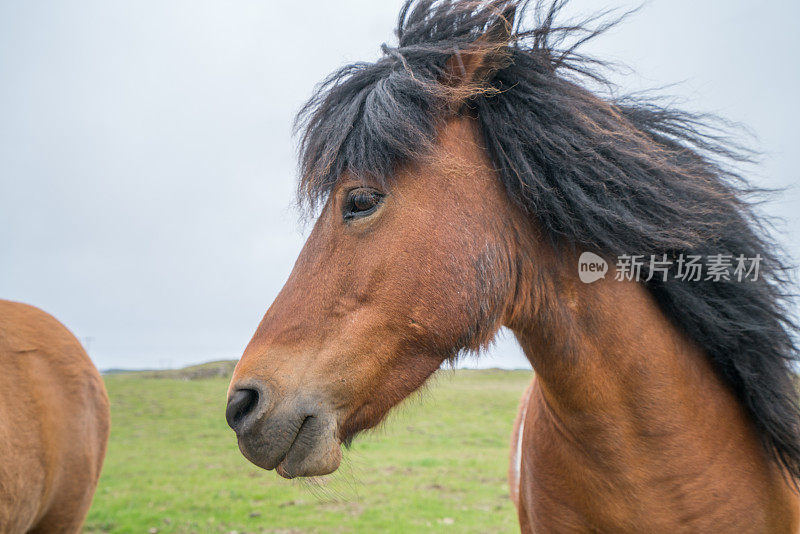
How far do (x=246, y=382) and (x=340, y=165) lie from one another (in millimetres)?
884

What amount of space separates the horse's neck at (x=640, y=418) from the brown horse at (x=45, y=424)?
147 inches

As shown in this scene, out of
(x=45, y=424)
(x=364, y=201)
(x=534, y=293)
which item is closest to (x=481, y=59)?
(x=364, y=201)

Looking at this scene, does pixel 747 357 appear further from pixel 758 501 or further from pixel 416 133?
pixel 416 133

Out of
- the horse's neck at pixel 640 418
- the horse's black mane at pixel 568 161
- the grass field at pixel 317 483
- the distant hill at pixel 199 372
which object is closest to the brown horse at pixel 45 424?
the grass field at pixel 317 483

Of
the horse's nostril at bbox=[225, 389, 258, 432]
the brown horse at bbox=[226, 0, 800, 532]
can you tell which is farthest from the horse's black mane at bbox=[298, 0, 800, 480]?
the horse's nostril at bbox=[225, 389, 258, 432]

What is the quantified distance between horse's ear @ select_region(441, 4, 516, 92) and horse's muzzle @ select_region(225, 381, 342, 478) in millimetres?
1357

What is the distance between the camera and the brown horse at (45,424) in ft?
12.5

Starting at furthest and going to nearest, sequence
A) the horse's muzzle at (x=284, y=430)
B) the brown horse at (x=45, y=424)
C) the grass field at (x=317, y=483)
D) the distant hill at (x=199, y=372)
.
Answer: the distant hill at (x=199, y=372) → the grass field at (x=317, y=483) → the brown horse at (x=45, y=424) → the horse's muzzle at (x=284, y=430)

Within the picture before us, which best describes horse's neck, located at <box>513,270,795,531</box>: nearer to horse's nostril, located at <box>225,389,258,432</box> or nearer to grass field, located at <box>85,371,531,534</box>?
grass field, located at <box>85,371,531,534</box>

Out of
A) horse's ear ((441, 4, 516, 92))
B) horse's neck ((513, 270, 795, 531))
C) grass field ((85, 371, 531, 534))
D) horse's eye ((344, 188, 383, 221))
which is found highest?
horse's ear ((441, 4, 516, 92))

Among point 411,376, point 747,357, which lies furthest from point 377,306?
point 747,357

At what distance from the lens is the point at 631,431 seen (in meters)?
2.08

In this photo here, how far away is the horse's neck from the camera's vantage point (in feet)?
6.78

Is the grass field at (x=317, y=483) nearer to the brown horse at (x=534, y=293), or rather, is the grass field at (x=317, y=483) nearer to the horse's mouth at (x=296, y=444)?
the horse's mouth at (x=296, y=444)
